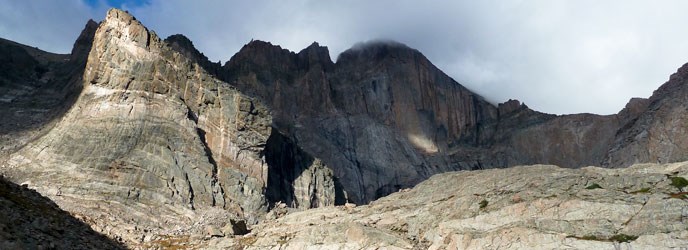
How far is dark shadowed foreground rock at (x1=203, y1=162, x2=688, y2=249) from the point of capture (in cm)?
8525

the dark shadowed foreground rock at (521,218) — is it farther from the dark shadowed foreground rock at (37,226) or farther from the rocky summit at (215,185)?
the dark shadowed foreground rock at (37,226)

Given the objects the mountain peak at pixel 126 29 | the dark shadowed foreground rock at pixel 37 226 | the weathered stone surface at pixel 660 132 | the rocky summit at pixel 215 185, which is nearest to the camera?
the dark shadowed foreground rock at pixel 37 226

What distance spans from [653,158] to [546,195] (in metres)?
90.2

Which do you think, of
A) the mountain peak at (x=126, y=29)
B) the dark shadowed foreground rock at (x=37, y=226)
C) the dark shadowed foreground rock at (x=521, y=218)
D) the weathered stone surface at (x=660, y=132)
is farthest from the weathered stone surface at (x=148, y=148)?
the weathered stone surface at (x=660, y=132)

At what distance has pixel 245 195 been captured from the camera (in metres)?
133

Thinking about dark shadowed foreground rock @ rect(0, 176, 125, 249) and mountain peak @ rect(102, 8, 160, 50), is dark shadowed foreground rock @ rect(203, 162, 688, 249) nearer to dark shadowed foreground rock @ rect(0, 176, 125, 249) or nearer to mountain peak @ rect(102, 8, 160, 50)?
dark shadowed foreground rock @ rect(0, 176, 125, 249)

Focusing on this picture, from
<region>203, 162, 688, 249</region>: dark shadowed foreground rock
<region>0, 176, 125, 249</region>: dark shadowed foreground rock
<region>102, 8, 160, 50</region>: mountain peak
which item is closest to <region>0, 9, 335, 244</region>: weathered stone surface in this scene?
<region>102, 8, 160, 50</region>: mountain peak

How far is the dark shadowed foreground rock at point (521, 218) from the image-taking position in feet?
280

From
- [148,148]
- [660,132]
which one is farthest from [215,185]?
[660,132]

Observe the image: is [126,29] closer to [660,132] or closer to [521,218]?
[521,218]

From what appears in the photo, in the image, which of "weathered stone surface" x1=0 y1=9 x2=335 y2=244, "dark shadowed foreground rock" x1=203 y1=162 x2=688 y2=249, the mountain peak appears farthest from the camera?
the mountain peak

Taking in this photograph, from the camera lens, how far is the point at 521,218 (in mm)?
93125

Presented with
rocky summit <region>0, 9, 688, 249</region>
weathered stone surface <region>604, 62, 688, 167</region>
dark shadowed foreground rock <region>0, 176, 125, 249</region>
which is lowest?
dark shadowed foreground rock <region>0, 176, 125, 249</region>

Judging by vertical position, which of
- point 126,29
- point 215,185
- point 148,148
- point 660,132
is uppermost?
point 126,29
